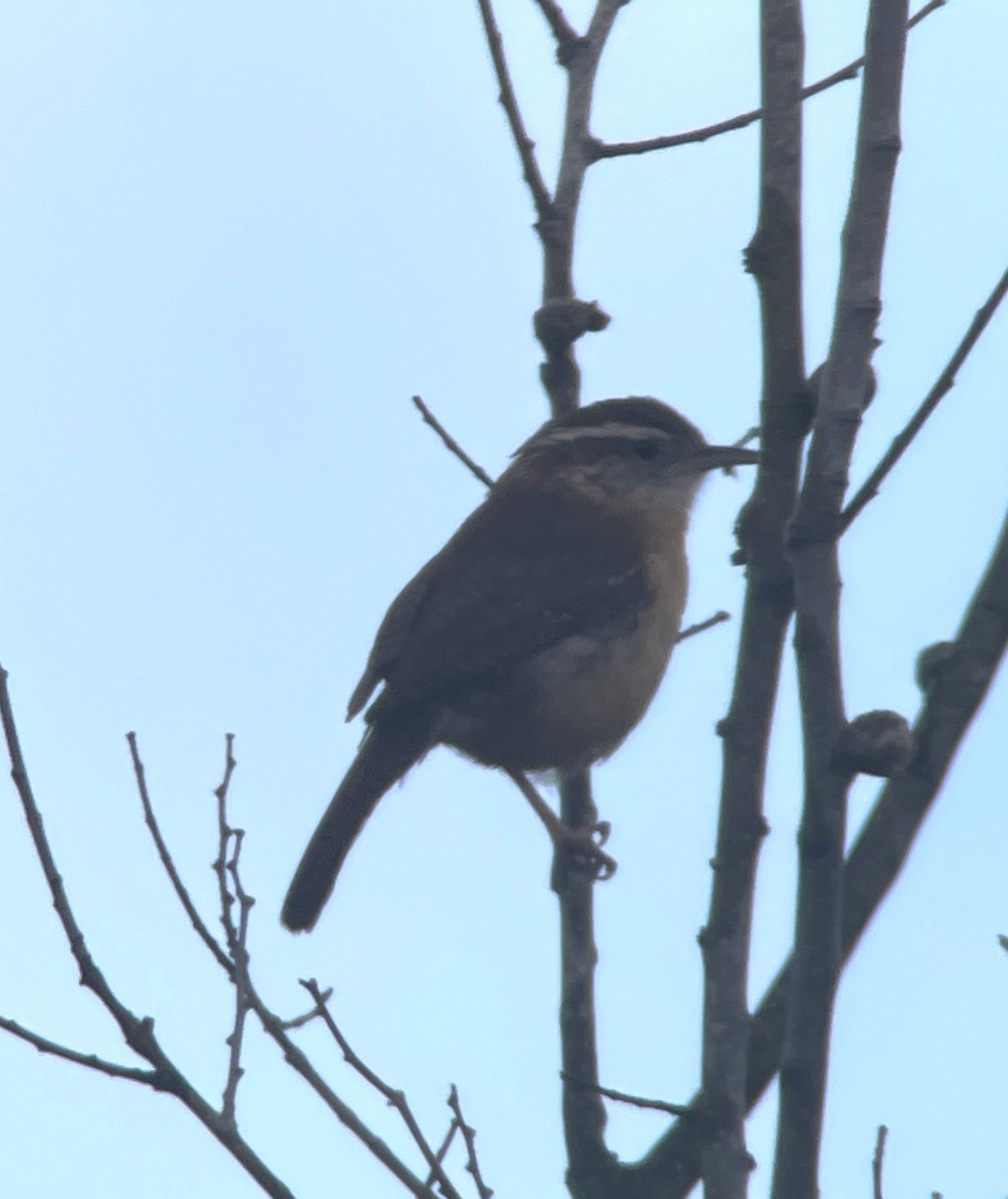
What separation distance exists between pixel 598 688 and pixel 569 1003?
173cm

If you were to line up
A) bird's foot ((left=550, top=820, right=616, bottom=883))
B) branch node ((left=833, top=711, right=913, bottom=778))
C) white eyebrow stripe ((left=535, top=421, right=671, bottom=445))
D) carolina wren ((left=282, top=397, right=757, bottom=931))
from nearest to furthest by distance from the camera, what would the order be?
branch node ((left=833, top=711, right=913, bottom=778)) → bird's foot ((left=550, top=820, right=616, bottom=883)) → carolina wren ((left=282, top=397, right=757, bottom=931)) → white eyebrow stripe ((left=535, top=421, right=671, bottom=445))

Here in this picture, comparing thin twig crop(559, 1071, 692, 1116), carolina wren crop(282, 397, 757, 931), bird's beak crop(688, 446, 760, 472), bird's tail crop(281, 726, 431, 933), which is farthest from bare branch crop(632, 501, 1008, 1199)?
bird's beak crop(688, 446, 760, 472)

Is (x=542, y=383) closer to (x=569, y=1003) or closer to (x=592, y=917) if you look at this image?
(x=592, y=917)

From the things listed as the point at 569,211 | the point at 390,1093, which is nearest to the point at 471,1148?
the point at 390,1093

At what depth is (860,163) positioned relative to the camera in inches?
113

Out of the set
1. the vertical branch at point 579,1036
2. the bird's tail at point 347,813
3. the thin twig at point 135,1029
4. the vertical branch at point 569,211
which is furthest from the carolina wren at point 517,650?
the thin twig at point 135,1029

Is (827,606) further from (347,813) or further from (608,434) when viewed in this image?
(608,434)

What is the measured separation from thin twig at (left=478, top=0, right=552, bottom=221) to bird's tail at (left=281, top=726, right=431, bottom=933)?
1736mm

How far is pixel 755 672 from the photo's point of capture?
292 cm

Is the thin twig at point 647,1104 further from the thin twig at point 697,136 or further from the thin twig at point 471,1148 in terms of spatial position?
the thin twig at point 697,136

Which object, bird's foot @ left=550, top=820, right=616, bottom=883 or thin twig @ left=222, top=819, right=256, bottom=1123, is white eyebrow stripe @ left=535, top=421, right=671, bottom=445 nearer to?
bird's foot @ left=550, top=820, right=616, bottom=883

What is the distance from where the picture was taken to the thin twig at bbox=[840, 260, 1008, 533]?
280 cm

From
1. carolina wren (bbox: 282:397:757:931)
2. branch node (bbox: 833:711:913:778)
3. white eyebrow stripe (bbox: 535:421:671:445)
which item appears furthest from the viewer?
white eyebrow stripe (bbox: 535:421:671:445)

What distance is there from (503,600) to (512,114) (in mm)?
1600
